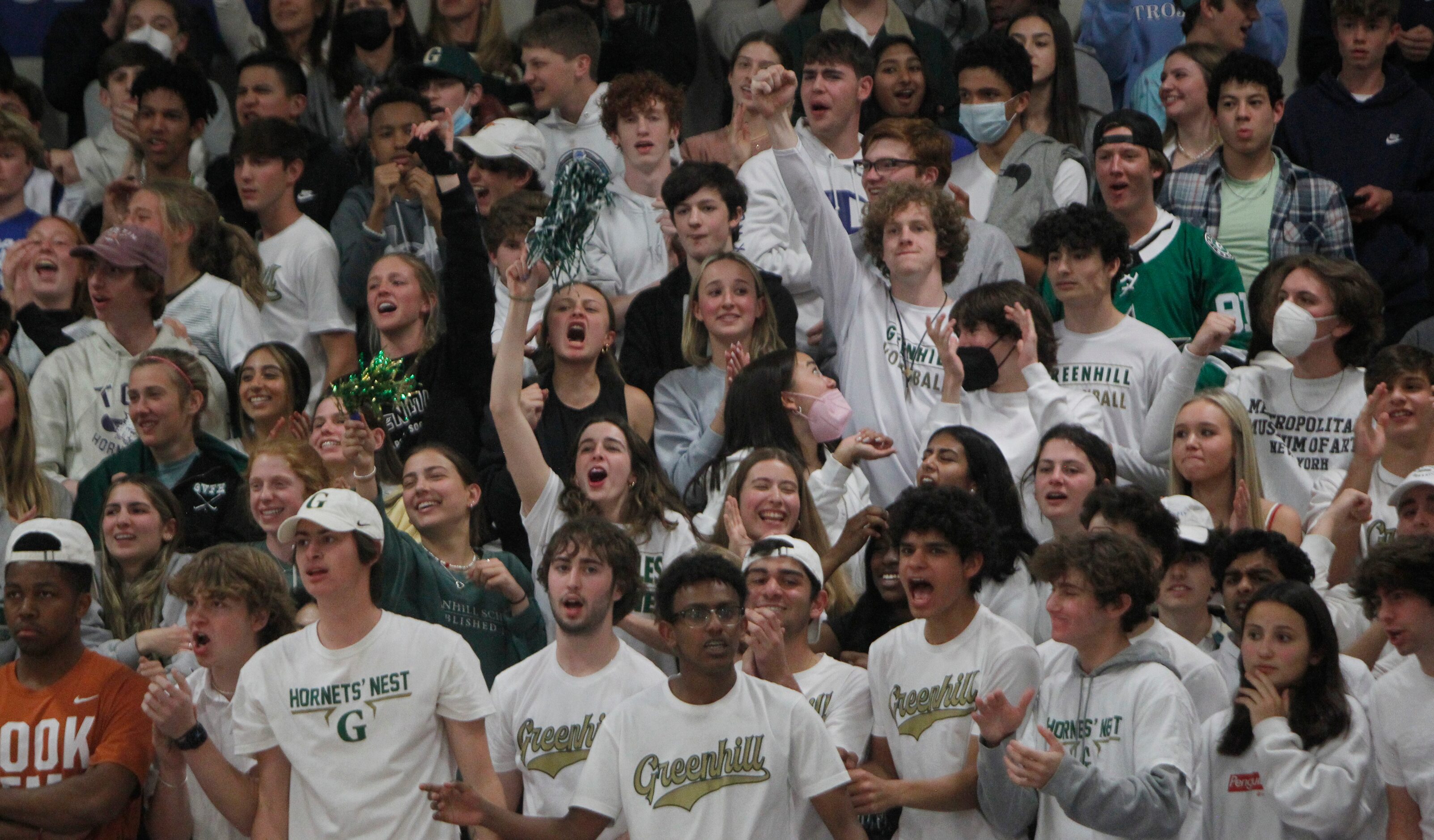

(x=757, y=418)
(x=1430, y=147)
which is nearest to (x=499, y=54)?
(x=757, y=418)

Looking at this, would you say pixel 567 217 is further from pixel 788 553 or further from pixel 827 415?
pixel 788 553

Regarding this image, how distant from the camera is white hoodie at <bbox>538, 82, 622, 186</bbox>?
979 cm

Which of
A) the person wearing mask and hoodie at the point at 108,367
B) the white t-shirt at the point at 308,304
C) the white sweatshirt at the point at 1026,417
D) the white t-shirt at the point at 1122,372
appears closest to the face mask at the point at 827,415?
the white sweatshirt at the point at 1026,417

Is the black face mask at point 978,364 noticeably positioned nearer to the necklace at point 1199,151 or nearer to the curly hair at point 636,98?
the curly hair at point 636,98

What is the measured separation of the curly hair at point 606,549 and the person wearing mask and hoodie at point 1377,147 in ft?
16.2

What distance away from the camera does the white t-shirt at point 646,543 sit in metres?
7.14

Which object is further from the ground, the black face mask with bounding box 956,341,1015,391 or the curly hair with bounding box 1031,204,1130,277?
the curly hair with bounding box 1031,204,1130,277

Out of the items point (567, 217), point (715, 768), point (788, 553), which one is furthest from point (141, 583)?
point (715, 768)

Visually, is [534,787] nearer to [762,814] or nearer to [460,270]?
[762,814]

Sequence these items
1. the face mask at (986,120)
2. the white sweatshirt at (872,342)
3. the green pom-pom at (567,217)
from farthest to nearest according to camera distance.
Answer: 1. the face mask at (986,120)
2. the white sweatshirt at (872,342)
3. the green pom-pom at (567,217)

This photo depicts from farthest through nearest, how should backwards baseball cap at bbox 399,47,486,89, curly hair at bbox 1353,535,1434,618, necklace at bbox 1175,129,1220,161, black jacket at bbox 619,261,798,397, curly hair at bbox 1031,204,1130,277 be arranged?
backwards baseball cap at bbox 399,47,486,89, necklace at bbox 1175,129,1220,161, black jacket at bbox 619,261,798,397, curly hair at bbox 1031,204,1130,277, curly hair at bbox 1353,535,1434,618

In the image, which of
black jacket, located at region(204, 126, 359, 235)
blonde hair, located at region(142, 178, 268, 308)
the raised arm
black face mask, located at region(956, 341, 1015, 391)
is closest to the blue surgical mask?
A: blonde hair, located at region(142, 178, 268, 308)

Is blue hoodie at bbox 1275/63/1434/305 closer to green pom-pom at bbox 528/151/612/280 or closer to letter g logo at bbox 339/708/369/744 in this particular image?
green pom-pom at bbox 528/151/612/280

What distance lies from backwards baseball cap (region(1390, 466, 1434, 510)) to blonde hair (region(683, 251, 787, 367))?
2.44m
